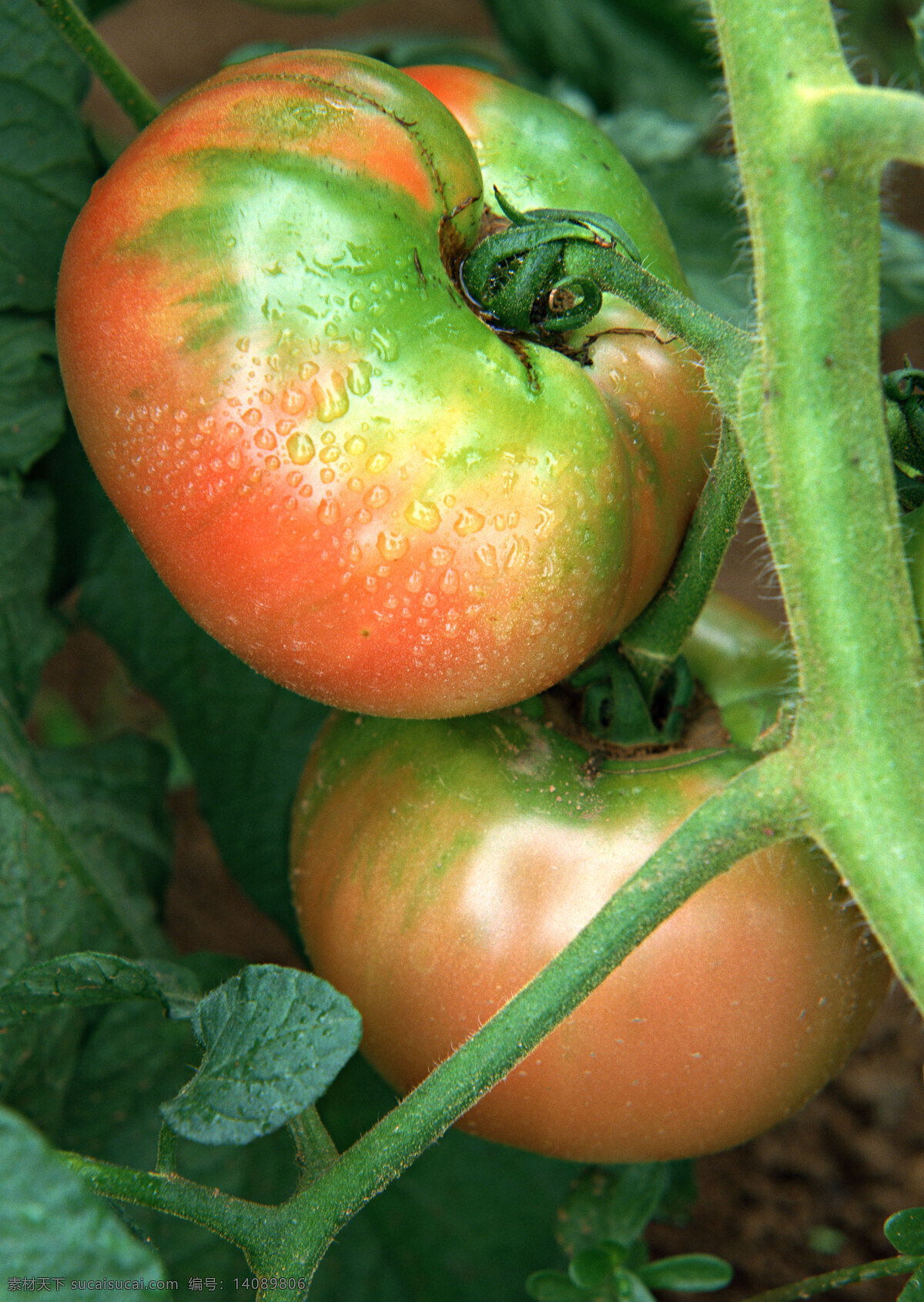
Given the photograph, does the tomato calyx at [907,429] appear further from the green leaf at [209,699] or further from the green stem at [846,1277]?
the green leaf at [209,699]

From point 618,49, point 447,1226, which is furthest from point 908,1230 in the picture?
point 618,49

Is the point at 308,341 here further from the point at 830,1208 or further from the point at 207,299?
the point at 830,1208

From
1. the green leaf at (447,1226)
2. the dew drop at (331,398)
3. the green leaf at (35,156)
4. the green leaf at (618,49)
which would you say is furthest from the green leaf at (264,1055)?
the green leaf at (618,49)

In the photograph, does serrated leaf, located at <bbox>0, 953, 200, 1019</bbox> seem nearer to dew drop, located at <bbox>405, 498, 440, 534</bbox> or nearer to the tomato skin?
the tomato skin

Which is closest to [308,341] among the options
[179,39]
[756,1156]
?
[756,1156]

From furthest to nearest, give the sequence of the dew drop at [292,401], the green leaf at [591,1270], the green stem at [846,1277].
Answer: the green leaf at [591,1270] → the green stem at [846,1277] → the dew drop at [292,401]

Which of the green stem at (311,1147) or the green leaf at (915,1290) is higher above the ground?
the green stem at (311,1147)
